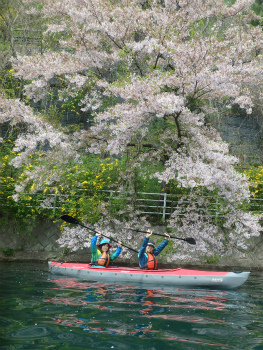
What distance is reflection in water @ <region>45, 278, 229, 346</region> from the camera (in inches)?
176

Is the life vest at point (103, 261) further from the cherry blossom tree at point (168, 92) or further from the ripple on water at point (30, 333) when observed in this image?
the ripple on water at point (30, 333)

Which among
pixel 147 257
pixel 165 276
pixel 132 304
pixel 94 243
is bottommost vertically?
Answer: pixel 132 304

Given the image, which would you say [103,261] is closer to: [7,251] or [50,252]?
[50,252]

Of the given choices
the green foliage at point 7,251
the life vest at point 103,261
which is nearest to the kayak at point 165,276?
the life vest at point 103,261

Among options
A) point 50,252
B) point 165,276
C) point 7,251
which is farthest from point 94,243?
point 7,251

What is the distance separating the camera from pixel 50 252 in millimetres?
12430

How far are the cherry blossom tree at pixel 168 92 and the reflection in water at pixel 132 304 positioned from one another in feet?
9.23

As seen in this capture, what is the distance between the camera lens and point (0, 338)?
398cm

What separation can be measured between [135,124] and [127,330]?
6139 mm

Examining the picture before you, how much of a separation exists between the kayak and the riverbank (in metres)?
2.49

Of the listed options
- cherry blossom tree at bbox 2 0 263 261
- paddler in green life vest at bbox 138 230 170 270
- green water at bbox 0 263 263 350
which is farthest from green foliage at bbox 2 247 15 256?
A: paddler in green life vest at bbox 138 230 170 270

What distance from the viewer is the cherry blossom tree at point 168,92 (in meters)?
9.44

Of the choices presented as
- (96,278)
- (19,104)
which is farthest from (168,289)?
(19,104)

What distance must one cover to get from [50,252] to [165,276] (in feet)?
16.8
